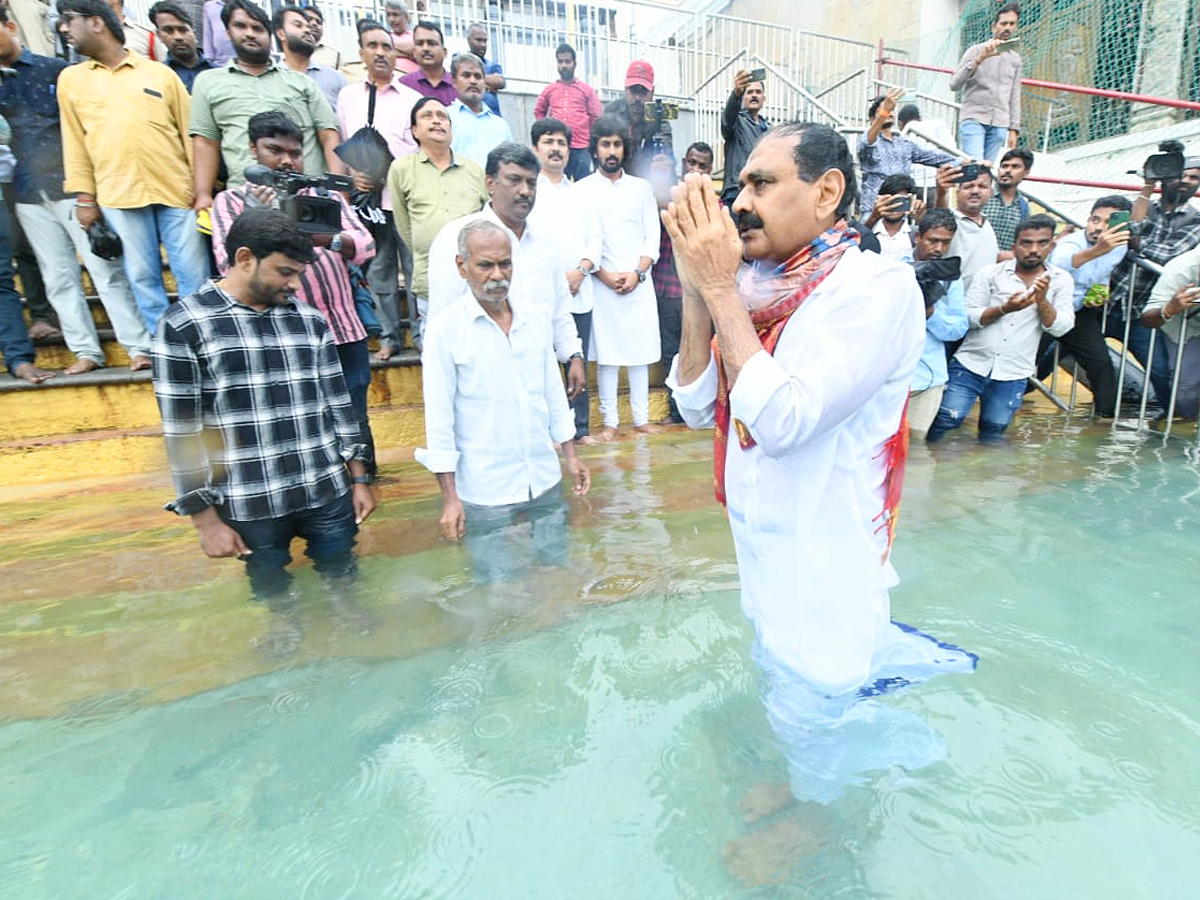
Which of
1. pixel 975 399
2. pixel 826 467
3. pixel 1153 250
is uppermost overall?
pixel 1153 250

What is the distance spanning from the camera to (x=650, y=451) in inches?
203

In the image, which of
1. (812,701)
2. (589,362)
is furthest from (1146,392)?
(812,701)

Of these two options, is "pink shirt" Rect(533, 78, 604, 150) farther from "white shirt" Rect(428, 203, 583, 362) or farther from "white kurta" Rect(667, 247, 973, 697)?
"white kurta" Rect(667, 247, 973, 697)

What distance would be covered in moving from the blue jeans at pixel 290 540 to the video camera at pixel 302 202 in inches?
47.1

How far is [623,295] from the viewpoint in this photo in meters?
5.41

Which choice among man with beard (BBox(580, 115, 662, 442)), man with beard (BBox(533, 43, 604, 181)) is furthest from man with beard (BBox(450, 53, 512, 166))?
man with beard (BBox(533, 43, 604, 181))

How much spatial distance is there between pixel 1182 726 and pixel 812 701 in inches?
59.3

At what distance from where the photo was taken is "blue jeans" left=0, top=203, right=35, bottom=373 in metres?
4.45

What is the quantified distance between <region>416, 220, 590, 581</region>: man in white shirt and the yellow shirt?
2.86 metres

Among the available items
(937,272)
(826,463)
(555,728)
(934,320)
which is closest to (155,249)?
(555,728)

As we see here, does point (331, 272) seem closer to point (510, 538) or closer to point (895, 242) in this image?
point (510, 538)

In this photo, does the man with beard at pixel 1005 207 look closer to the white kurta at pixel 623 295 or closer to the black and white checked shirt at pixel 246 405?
the white kurta at pixel 623 295

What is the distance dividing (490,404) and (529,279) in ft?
3.04

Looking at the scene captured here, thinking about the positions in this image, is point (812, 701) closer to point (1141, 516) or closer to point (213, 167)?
point (1141, 516)
